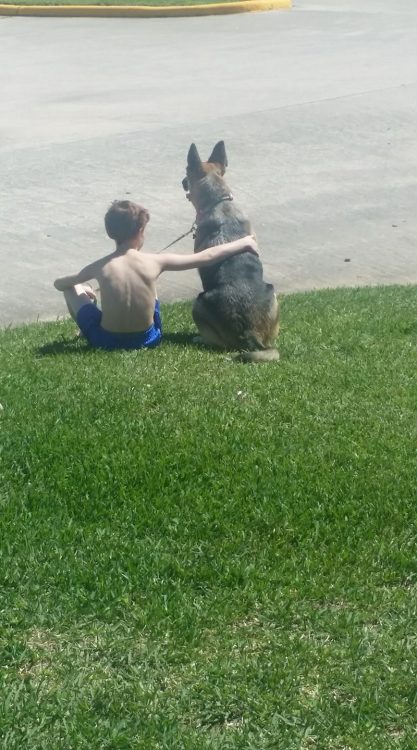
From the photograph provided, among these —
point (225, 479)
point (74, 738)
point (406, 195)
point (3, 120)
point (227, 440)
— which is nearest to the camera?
point (74, 738)

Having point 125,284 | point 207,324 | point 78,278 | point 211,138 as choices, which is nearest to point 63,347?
point 78,278

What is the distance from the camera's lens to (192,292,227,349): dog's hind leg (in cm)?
730

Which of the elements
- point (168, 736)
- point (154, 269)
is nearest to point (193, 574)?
point (168, 736)

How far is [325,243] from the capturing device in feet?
36.1

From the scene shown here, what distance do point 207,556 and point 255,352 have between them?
8.89 feet

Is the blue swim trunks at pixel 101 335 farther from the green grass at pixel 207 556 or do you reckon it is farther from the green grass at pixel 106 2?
the green grass at pixel 106 2

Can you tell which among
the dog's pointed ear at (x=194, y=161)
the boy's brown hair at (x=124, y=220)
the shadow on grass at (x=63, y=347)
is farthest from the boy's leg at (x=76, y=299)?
the dog's pointed ear at (x=194, y=161)

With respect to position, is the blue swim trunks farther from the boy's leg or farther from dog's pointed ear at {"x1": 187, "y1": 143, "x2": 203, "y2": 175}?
dog's pointed ear at {"x1": 187, "y1": 143, "x2": 203, "y2": 175}

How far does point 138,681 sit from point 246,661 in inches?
14.1

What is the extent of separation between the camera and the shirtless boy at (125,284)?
22.9ft

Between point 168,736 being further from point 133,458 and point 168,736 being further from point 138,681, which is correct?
point 133,458

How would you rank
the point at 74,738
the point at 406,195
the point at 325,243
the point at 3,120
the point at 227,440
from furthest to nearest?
the point at 3,120, the point at 406,195, the point at 325,243, the point at 227,440, the point at 74,738

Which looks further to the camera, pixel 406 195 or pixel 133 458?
pixel 406 195

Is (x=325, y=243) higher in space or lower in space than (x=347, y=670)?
lower
